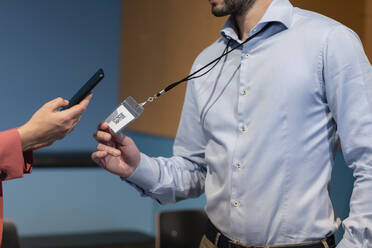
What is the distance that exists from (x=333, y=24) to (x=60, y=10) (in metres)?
2.92

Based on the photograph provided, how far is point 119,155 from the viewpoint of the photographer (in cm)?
150

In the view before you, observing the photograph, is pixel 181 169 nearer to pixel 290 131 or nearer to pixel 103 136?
pixel 103 136

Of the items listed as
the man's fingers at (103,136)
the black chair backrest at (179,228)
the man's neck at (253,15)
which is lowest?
the black chair backrest at (179,228)

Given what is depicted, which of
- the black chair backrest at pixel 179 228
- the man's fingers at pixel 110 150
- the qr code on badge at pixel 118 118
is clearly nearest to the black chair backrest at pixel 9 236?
the black chair backrest at pixel 179 228

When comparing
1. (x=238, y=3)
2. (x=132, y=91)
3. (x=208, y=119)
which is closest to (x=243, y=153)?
(x=208, y=119)

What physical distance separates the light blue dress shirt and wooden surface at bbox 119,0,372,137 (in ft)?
4.01

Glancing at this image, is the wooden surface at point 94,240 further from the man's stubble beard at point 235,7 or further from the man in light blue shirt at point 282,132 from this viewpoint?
the man's stubble beard at point 235,7

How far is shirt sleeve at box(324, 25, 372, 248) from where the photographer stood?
1.24 meters

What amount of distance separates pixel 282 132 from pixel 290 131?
2 cm

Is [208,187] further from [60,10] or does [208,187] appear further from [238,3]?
[60,10]

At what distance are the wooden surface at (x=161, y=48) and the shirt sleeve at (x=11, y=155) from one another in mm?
1509

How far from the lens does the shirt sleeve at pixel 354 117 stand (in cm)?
124

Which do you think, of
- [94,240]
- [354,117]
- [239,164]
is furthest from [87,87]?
[94,240]

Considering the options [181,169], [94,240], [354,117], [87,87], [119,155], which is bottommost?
[94,240]
